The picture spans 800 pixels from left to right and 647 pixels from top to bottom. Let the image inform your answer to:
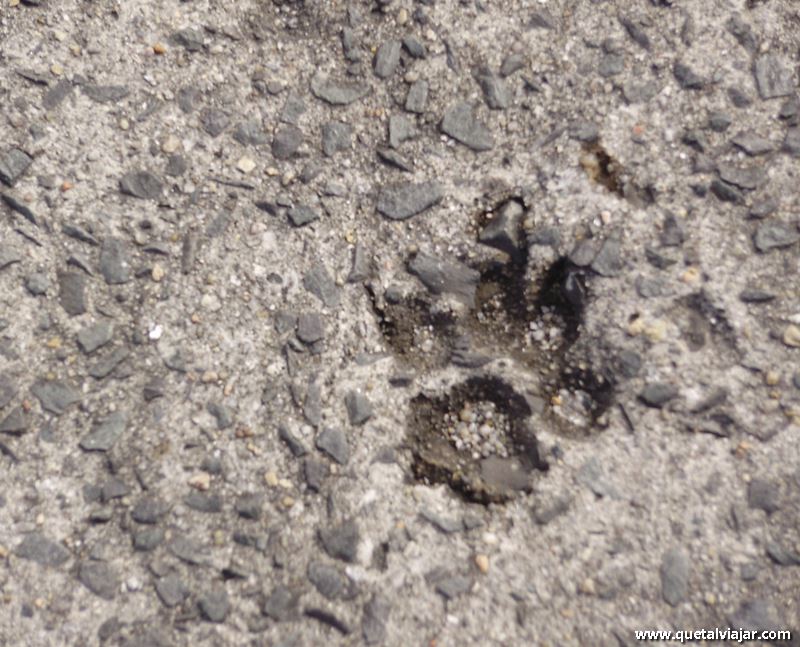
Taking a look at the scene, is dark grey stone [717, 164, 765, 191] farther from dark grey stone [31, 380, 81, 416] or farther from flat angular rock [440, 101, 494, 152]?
dark grey stone [31, 380, 81, 416]

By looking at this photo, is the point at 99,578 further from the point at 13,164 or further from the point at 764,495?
the point at 764,495

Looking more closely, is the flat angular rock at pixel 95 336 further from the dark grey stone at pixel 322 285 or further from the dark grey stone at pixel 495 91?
the dark grey stone at pixel 495 91

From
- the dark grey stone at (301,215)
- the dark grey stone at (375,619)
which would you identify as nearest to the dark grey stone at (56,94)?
the dark grey stone at (301,215)

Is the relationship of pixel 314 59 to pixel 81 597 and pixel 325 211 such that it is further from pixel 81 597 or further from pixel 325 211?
pixel 81 597

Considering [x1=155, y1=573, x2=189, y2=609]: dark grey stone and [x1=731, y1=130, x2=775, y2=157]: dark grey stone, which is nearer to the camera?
[x1=155, y1=573, x2=189, y2=609]: dark grey stone

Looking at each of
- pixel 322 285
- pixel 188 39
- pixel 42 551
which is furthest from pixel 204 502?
pixel 188 39

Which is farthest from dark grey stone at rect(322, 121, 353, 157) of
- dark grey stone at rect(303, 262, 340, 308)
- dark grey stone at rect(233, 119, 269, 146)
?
dark grey stone at rect(303, 262, 340, 308)

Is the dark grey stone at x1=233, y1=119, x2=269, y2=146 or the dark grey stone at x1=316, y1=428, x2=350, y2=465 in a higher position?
the dark grey stone at x1=233, y1=119, x2=269, y2=146
